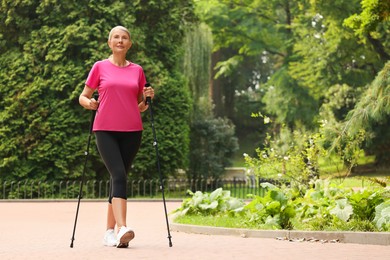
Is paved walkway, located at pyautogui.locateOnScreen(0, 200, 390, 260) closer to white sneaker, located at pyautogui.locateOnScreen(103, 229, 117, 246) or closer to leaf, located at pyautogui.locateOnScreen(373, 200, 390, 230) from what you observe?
white sneaker, located at pyautogui.locateOnScreen(103, 229, 117, 246)

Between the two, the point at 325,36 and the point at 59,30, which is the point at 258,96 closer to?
the point at 325,36

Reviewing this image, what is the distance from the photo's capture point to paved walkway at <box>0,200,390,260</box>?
372 inches

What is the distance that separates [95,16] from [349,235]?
57.8 ft

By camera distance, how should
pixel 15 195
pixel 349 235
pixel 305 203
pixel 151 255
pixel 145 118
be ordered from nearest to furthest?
pixel 151 255, pixel 349 235, pixel 305 203, pixel 15 195, pixel 145 118

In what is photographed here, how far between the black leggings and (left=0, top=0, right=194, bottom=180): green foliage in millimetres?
16494

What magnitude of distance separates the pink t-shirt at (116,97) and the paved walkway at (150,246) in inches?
52.5

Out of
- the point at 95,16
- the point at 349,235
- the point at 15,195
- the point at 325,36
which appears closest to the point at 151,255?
the point at 349,235

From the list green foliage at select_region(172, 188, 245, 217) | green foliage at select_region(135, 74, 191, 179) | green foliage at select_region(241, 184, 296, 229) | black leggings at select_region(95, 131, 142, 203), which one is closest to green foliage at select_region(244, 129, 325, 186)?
green foliage at select_region(172, 188, 245, 217)

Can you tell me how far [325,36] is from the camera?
37.5 m

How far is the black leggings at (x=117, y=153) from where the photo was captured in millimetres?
9594

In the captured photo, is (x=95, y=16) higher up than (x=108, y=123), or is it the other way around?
(x=95, y=16)

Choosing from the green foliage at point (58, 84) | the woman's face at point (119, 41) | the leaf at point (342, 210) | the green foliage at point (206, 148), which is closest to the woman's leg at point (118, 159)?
the woman's face at point (119, 41)

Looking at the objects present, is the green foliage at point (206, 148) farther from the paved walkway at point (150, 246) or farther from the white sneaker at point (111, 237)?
the white sneaker at point (111, 237)

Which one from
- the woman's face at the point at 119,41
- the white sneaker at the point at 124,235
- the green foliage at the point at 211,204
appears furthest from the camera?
the green foliage at the point at 211,204
